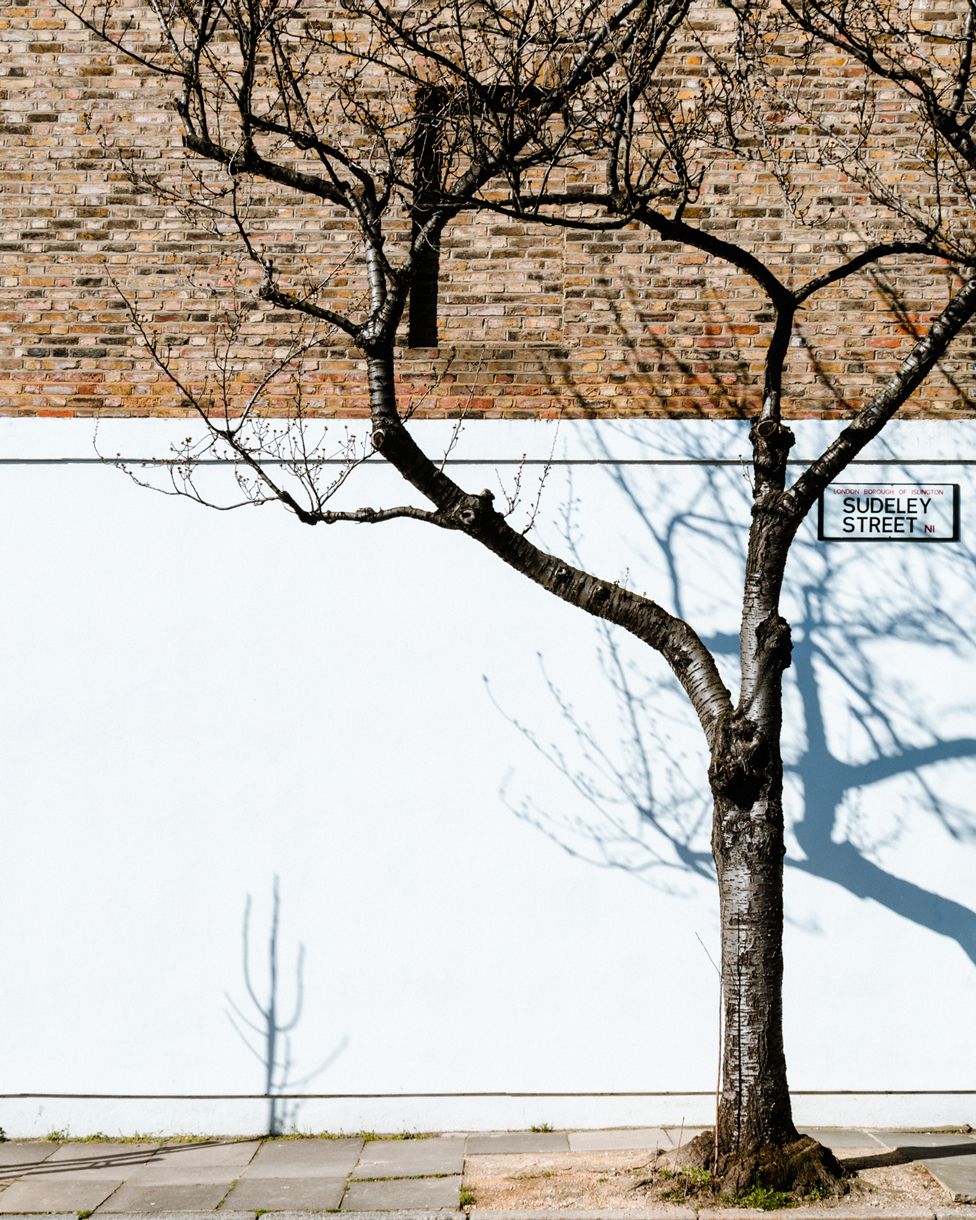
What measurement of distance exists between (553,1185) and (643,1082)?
139 cm

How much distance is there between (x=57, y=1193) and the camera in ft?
20.5

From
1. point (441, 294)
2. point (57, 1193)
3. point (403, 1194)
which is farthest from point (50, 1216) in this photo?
point (441, 294)

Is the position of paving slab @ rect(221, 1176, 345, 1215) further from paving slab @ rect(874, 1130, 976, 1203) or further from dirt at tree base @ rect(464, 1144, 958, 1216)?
paving slab @ rect(874, 1130, 976, 1203)

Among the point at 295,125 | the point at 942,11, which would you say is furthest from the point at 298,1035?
the point at 942,11

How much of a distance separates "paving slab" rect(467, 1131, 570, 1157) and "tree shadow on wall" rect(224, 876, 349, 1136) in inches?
40.0

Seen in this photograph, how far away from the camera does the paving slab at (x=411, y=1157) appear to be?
6430mm

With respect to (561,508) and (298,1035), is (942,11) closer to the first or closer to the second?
(561,508)

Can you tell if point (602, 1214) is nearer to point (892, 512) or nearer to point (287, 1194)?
point (287, 1194)

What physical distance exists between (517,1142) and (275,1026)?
1.61 meters

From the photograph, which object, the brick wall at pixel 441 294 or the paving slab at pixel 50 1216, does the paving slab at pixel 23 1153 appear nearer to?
the paving slab at pixel 50 1216

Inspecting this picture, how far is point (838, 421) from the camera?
7488 millimetres

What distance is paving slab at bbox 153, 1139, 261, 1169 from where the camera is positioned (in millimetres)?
6746

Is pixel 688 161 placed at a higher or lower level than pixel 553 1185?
higher

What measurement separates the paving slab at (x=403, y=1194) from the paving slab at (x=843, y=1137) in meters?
1.99
